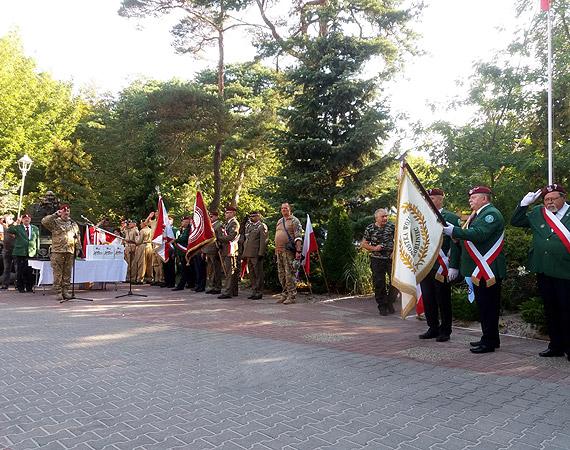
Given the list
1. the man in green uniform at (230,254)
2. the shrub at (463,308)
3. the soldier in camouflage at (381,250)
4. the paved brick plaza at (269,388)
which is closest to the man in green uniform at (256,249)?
the man in green uniform at (230,254)

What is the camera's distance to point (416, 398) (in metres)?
4.39

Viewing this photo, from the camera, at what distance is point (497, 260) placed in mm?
6238

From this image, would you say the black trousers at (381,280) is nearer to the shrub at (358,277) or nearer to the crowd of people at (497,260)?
the crowd of people at (497,260)

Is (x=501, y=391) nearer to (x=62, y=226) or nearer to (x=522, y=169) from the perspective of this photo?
(x=522, y=169)

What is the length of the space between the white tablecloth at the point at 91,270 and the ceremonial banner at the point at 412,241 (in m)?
8.97

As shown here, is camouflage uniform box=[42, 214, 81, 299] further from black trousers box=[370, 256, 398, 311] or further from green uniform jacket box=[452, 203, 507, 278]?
green uniform jacket box=[452, 203, 507, 278]

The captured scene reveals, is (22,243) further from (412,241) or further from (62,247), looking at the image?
(412,241)

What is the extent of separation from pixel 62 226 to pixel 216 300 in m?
3.98

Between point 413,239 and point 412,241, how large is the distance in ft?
0.10

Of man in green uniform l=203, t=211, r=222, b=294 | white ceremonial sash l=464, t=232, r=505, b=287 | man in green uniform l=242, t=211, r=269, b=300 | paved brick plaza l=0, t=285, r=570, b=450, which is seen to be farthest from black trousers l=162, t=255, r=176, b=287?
white ceremonial sash l=464, t=232, r=505, b=287

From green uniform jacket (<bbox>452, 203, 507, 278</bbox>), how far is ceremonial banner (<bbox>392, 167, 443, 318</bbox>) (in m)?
0.35

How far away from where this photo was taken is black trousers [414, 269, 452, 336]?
7070mm

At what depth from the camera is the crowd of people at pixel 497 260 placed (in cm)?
584

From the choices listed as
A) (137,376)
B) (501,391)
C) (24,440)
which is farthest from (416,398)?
(24,440)
